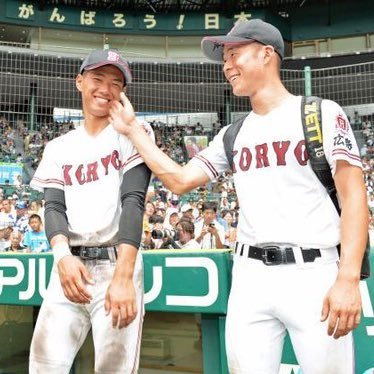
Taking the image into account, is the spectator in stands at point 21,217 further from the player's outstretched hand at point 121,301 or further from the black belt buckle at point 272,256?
the black belt buckle at point 272,256

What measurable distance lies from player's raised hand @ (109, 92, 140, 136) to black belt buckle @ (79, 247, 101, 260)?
0.43 meters

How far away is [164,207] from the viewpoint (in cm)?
920

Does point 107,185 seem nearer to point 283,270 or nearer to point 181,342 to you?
point 283,270

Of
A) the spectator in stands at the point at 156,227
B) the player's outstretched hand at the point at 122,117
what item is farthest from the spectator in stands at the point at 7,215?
the player's outstretched hand at the point at 122,117

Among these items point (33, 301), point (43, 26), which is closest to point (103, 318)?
point (33, 301)

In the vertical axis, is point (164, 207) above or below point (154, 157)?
above

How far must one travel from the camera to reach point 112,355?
5.30ft

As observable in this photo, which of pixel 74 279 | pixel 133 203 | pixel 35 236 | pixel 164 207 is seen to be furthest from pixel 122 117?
pixel 164 207

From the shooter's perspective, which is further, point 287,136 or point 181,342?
point 181,342

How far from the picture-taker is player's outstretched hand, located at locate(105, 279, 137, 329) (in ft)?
4.96

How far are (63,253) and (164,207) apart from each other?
754 cm

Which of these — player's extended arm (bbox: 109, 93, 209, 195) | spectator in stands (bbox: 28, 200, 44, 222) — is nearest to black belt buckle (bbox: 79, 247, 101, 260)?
player's extended arm (bbox: 109, 93, 209, 195)

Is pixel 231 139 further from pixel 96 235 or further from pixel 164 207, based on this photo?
pixel 164 207

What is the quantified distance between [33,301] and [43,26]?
21.4 meters
